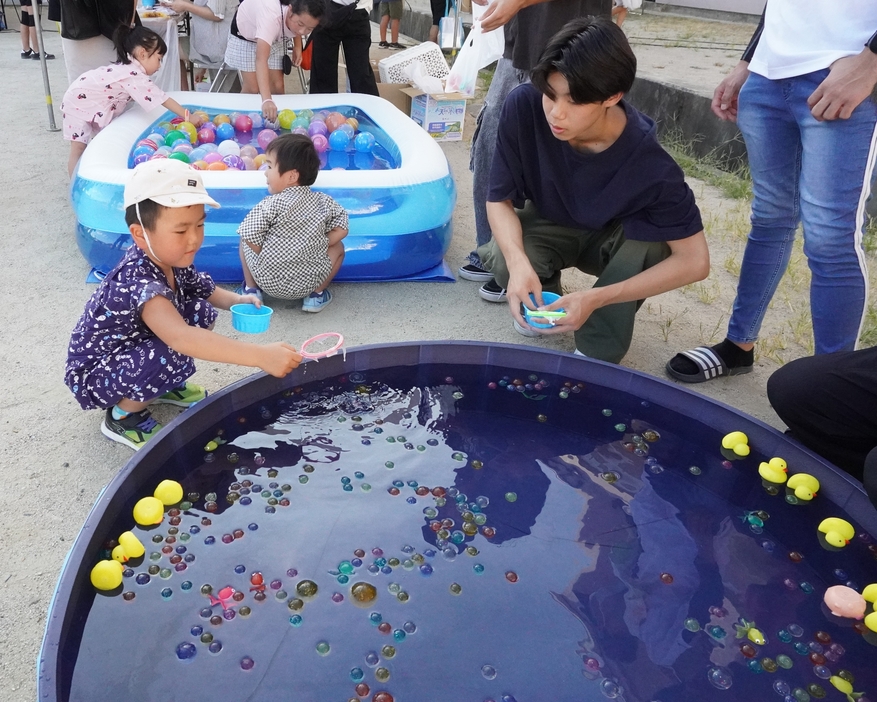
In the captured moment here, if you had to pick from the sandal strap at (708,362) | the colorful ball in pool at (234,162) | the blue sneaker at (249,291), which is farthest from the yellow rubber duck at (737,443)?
the colorful ball in pool at (234,162)

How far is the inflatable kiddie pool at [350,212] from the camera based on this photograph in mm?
2666

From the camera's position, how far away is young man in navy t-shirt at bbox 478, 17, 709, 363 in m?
1.86

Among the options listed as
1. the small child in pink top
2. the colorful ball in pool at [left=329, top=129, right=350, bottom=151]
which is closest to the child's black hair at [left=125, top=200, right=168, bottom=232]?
the small child in pink top

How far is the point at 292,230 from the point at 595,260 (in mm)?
1009

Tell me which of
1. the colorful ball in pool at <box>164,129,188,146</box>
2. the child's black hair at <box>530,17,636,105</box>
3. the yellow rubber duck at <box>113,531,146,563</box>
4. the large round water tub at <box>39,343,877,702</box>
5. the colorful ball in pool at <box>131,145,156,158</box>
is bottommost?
the large round water tub at <box>39,343,877,702</box>

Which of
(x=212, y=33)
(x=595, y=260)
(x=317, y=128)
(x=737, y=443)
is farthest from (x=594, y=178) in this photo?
(x=212, y=33)

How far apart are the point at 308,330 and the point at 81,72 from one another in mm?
2356

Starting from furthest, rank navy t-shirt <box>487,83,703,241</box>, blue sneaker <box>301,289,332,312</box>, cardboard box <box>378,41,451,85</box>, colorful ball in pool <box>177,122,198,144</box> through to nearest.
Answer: cardboard box <box>378,41,451,85</box>
colorful ball in pool <box>177,122,198,144</box>
blue sneaker <box>301,289,332,312</box>
navy t-shirt <box>487,83,703,241</box>

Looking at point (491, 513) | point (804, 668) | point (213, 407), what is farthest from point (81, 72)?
point (804, 668)

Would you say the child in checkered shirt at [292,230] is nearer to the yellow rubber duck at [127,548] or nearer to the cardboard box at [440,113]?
the yellow rubber duck at [127,548]

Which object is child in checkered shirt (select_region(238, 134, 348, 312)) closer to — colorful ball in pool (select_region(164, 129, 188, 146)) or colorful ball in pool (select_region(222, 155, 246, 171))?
colorful ball in pool (select_region(222, 155, 246, 171))

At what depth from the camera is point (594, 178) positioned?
2133mm

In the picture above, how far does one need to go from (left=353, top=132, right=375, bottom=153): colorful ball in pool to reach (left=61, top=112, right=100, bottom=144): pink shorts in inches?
51.1

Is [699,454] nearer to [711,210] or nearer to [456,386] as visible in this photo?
[456,386]
